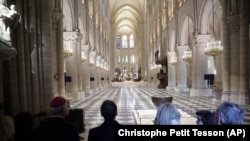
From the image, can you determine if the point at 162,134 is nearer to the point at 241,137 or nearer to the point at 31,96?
the point at 241,137

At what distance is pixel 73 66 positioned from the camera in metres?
18.9

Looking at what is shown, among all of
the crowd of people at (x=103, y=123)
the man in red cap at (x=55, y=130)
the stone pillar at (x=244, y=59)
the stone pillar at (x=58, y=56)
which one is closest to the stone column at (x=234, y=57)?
the stone pillar at (x=244, y=59)

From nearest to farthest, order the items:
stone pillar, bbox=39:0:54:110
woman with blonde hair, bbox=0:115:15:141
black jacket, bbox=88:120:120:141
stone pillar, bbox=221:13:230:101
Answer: black jacket, bbox=88:120:120:141 < woman with blonde hair, bbox=0:115:15:141 < stone pillar, bbox=39:0:54:110 < stone pillar, bbox=221:13:230:101

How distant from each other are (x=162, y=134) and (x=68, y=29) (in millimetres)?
18057

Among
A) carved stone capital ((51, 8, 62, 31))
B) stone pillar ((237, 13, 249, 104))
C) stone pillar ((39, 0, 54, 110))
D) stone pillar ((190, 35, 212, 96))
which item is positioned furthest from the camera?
stone pillar ((190, 35, 212, 96))

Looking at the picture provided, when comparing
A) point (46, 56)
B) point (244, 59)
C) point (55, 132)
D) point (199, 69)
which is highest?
point (46, 56)

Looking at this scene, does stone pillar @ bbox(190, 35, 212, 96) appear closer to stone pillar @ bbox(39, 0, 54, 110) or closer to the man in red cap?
stone pillar @ bbox(39, 0, 54, 110)

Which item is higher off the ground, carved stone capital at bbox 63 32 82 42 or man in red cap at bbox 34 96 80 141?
carved stone capital at bbox 63 32 82 42

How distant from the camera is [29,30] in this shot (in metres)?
8.52

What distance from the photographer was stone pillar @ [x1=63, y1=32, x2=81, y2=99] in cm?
1872

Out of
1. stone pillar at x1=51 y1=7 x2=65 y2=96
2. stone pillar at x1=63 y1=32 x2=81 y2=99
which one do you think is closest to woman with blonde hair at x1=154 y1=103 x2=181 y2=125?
stone pillar at x1=51 y1=7 x2=65 y2=96

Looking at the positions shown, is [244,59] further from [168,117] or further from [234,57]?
[168,117]

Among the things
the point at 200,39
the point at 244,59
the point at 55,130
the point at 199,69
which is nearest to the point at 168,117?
the point at 55,130

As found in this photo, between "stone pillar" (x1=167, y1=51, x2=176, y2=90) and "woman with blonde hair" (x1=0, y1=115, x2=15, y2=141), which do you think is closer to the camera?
"woman with blonde hair" (x1=0, y1=115, x2=15, y2=141)
